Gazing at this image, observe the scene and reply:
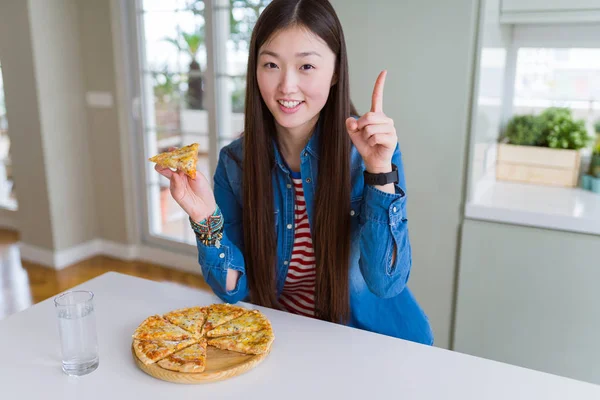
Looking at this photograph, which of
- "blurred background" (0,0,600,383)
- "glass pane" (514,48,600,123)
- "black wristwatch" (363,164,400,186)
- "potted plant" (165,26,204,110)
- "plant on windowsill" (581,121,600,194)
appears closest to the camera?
"black wristwatch" (363,164,400,186)

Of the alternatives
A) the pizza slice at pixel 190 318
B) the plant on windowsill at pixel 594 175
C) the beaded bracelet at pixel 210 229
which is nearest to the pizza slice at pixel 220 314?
the pizza slice at pixel 190 318

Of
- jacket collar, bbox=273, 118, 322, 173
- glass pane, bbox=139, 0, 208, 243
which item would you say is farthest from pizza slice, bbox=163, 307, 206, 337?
glass pane, bbox=139, 0, 208, 243

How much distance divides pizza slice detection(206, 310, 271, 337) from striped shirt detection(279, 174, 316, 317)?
27 centimetres

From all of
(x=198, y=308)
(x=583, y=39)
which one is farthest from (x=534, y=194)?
(x=198, y=308)

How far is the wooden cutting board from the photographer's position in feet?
3.24

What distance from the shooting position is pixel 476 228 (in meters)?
2.11

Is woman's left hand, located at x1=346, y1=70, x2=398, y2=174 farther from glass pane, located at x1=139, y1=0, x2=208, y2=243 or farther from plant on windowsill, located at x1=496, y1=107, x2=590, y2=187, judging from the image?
glass pane, located at x1=139, y1=0, x2=208, y2=243

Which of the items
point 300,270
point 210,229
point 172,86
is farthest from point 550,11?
point 172,86

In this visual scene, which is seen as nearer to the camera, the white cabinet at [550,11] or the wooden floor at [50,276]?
the white cabinet at [550,11]

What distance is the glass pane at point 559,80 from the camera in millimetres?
2326

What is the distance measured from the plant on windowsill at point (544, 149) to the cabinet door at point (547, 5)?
0.53m

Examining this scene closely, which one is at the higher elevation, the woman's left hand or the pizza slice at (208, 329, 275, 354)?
the woman's left hand

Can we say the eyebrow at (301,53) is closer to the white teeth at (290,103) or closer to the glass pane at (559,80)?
the white teeth at (290,103)

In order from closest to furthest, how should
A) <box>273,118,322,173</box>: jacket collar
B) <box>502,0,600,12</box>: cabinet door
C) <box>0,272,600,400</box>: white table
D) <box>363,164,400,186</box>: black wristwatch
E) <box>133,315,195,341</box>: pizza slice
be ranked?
<box>0,272,600,400</box>: white table → <box>133,315,195,341</box>: pizza slice → <box>363,164,400,186</box>: black wristwatch → <box>273,118,322,173</box>: jacket collar → <box>502,0,600,12</box>: cabinet door
